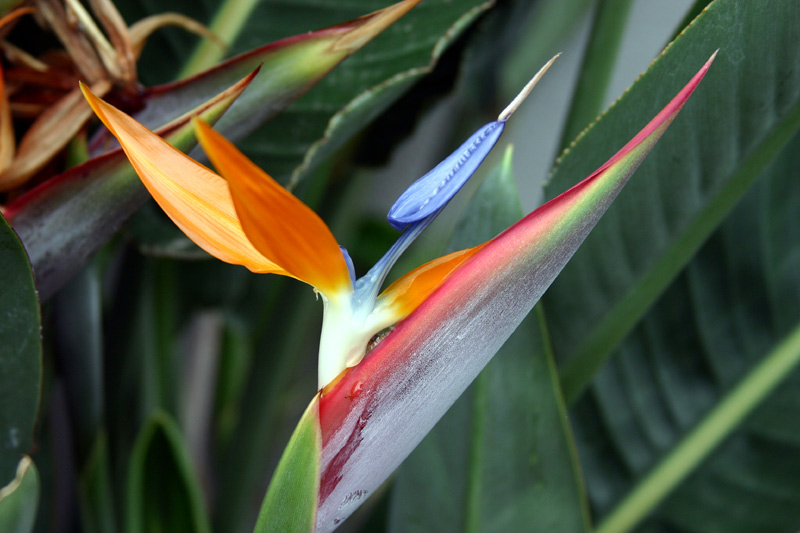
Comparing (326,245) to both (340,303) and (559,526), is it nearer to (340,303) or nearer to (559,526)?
(340,303)

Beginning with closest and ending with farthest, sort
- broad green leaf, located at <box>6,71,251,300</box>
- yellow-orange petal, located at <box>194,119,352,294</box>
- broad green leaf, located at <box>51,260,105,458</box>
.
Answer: yellow-orange petal, located at <box>194,119,352,294</box> → broad green leaf, located at <box>6,71,251,300</box> → broad green leaf, located at <box>51,260,105,458</box>

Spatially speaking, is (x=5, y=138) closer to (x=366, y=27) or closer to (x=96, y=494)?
(x=366, y=27)

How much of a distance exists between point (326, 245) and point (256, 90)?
0.43ft

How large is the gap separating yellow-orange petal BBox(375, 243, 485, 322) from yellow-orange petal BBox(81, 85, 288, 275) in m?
0.04

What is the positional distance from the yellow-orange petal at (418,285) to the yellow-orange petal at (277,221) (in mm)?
19

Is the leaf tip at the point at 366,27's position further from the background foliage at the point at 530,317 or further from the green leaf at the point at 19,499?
the green leaf at the point at 19,499

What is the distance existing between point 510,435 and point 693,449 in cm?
19

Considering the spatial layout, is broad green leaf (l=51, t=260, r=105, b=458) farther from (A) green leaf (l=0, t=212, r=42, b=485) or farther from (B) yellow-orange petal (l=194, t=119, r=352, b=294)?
(B) yellow-orange petal (l=194, t=119, r=352, b=294)

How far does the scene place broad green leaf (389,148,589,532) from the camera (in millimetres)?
319

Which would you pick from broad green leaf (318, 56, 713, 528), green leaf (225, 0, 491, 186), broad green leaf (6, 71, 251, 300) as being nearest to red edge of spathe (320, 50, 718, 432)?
broad green leaf (318, 56, 713, 528)

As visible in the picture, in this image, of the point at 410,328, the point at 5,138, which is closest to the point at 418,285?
the point at 410,328

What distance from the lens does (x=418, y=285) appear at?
0.21 m

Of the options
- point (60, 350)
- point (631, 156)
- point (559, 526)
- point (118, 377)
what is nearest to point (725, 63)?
point (631, 156)

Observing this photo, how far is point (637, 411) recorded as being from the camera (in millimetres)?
459
